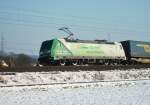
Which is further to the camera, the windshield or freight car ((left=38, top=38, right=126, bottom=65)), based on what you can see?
the windshield

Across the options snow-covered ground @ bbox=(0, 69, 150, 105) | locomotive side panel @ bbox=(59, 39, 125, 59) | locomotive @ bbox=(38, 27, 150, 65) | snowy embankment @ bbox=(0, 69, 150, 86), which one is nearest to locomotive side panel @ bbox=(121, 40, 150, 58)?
locomotive @ bbox=(38, 27, 150, 65)

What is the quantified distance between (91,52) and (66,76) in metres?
12.8

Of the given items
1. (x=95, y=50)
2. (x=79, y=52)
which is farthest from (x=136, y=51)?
(x=79, y=52)

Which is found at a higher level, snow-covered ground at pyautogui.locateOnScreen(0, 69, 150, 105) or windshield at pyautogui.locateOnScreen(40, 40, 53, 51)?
windshield at pyautogui.locateOnScreen(40, 40, 53, 51)

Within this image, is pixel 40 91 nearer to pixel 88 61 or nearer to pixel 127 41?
pixel 88 61

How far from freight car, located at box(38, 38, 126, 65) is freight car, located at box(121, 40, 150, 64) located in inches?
55.6

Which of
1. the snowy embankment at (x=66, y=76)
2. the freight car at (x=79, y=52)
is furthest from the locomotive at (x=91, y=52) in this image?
the snowy embankment at (x=66, y=76)

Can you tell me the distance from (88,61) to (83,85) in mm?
15712

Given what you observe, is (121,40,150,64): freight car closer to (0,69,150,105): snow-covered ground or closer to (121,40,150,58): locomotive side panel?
(121,40,150,58): locomotive side panel

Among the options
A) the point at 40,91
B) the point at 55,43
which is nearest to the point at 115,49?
the point at 55,43

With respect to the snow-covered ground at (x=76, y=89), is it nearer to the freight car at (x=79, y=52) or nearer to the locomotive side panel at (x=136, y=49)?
the freight car at (x=79, y=52)

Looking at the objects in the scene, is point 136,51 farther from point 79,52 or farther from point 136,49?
point 79,52

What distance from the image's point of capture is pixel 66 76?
25.2 m

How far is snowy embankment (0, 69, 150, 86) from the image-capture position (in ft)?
73.6
